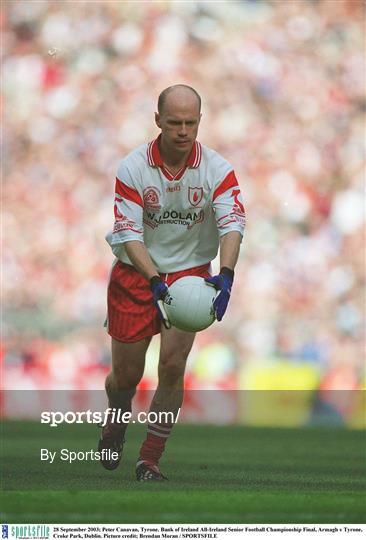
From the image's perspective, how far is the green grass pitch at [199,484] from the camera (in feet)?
15.8

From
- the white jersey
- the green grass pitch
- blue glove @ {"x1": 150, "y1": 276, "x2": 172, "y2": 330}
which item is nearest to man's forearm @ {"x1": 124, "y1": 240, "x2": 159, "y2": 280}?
the white jersey

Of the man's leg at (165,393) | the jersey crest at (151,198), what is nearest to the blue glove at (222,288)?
the man's leg at (165,393)

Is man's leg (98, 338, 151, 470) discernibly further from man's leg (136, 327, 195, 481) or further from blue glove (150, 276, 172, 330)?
blue glove (150, 276, 172, 330)

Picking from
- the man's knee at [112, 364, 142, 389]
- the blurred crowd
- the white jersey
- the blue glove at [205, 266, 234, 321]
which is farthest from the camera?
the blurred crowd

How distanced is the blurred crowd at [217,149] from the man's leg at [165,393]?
808 centimetres

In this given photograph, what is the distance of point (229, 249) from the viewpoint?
6.04 meters

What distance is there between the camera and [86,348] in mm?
14758

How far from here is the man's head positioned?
5840mm

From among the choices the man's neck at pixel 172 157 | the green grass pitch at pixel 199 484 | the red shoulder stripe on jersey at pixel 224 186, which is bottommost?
the green grass pitch at pixel 199 484

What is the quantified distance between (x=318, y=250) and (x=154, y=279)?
9.28m

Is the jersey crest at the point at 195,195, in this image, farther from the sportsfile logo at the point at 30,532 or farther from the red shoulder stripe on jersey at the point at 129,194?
the sportsfile logo at the point at 30,532

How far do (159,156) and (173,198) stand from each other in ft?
0.71

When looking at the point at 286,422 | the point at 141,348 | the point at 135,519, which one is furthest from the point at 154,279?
the point at 286,422

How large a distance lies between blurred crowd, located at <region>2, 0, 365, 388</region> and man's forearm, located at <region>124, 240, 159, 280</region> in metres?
8.43
